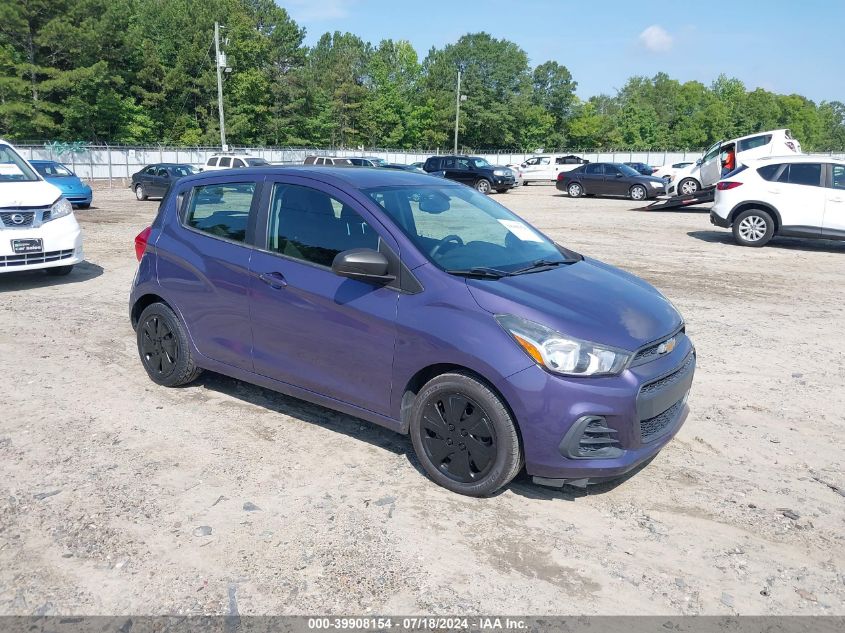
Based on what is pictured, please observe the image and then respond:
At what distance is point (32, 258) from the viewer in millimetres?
9117

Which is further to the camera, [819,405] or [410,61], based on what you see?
[410,61]

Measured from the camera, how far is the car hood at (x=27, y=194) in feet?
29.3

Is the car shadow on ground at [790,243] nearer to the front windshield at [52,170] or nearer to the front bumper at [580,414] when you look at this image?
the front bumper at [580,414]

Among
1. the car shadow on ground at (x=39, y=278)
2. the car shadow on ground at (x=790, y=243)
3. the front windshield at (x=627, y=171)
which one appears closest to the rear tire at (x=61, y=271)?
the car shadow on ground at (x=39, y=278)

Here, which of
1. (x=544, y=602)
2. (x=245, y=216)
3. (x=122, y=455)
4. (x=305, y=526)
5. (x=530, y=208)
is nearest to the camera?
(x=544, y=602)

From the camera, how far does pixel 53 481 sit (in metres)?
4.07

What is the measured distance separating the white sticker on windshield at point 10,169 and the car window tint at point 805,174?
13320 millimetres

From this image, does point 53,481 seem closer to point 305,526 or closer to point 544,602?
point 305,526

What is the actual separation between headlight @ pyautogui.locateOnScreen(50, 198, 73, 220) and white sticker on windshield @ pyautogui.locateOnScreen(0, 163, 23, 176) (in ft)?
2.71

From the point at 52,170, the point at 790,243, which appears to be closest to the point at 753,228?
the point at 790,243

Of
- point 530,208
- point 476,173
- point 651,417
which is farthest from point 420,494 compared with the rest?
point 476,173

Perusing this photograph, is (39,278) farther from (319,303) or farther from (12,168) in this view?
(319,303)

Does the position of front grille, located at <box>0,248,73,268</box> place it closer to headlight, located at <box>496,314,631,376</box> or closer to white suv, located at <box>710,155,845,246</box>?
headlight, located at <box>496,314,631,376</box>

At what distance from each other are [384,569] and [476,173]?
3102cm
